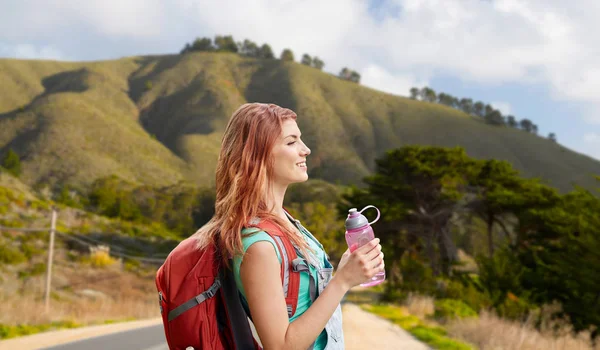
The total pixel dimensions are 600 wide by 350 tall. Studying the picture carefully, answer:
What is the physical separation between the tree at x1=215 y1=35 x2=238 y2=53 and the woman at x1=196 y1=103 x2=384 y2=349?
195129 mm

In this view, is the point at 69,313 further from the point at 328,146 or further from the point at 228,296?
the point at 328,146

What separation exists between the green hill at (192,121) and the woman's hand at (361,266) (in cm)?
9092

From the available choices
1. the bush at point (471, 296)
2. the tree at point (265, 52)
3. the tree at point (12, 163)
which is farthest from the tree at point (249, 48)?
the bush at point (471, 296)

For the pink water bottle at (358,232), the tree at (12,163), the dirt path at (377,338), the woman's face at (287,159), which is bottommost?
the tree at (12,163)

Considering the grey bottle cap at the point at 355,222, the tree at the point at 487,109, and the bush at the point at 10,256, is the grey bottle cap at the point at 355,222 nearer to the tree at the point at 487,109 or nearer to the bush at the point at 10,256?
the bush at the point at 10,256

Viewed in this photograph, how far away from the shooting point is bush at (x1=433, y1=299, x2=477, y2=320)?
67.8ft

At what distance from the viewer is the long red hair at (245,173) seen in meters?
2.46

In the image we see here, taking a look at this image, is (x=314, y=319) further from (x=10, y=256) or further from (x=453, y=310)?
(x=10, y=256)

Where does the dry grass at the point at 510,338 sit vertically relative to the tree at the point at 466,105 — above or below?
below

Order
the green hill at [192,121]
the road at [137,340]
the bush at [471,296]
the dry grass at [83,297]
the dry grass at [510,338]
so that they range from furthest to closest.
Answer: the green hill at [192,121]
the bush at [471,296]
the dry grass at [83,297]
the dry grass at [510,338]
the road at [137,340]

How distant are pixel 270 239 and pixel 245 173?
31 cm

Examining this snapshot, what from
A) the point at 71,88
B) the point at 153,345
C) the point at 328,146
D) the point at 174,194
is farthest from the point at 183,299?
the point at 71,88

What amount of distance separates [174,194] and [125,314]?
54.4 m

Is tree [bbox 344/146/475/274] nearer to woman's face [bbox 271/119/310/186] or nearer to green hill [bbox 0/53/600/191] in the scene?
woman's face [bbox 271/119/310/186]
